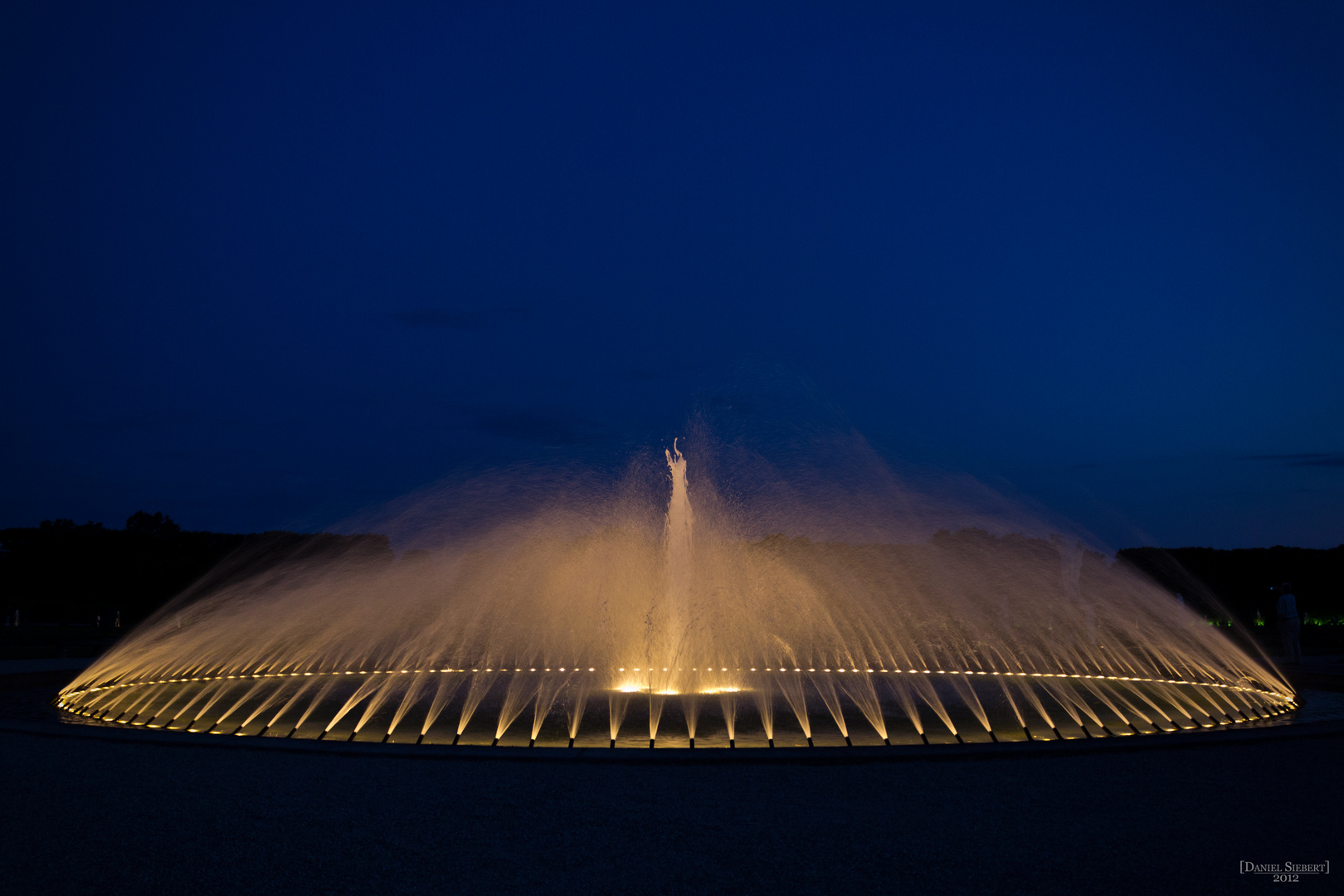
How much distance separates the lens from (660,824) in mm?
8273

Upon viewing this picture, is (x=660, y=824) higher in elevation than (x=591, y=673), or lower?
higher

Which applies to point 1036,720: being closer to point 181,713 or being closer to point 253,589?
point 181,713

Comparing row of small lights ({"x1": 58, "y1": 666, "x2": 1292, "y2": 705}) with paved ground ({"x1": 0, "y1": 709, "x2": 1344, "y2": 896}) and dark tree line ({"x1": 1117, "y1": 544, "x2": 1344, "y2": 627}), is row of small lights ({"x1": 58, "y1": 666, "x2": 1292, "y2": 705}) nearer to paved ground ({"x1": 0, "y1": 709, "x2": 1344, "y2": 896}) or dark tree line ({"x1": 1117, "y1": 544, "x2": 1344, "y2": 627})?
paved ground ({"x1": 0, "y1": 709, "x2": 1344, "y2": 896})

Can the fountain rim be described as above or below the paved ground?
below

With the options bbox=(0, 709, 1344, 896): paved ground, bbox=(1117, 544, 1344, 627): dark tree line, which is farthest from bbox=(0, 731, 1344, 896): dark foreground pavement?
bbox=(1117, 544, 1344, 627): dark tree line

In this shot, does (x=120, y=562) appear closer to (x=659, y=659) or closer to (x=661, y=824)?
(x=659, y=659)

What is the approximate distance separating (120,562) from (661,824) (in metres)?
63.1

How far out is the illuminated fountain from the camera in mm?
13820

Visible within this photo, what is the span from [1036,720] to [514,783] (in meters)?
8.06

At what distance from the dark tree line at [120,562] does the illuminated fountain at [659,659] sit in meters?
12.3

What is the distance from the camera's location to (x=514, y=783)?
31.9 ft
